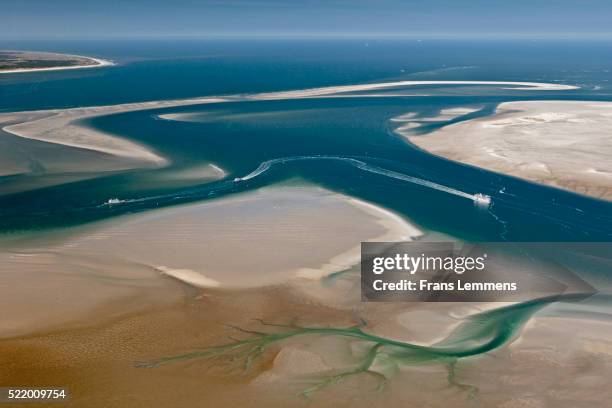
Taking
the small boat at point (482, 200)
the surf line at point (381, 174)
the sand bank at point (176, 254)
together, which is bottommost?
the sand bank at point (176, 254)

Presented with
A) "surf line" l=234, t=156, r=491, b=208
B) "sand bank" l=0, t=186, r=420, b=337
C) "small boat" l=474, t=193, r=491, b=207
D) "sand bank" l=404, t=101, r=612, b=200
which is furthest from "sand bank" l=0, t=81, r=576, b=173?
"sand bank" l=404, t=101, r=612, b=200

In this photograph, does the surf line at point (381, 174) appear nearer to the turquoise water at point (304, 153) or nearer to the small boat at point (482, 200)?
the small boat at point (482, 200)

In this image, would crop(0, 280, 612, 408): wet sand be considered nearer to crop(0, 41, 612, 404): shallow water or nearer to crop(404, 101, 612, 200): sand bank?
crop(0, 41, 612, 404): shallow water

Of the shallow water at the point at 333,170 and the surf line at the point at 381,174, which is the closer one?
the shallow water at the point at 333,170

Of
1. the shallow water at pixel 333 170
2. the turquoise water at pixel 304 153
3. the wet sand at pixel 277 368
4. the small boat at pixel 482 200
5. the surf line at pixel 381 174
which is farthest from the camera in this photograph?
the surf line at pixel 381 174

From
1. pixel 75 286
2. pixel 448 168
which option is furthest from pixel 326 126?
pixel 75 286

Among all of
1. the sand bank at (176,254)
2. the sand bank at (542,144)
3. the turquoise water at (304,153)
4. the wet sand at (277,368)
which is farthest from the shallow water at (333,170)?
the sand bank at (176,254)
